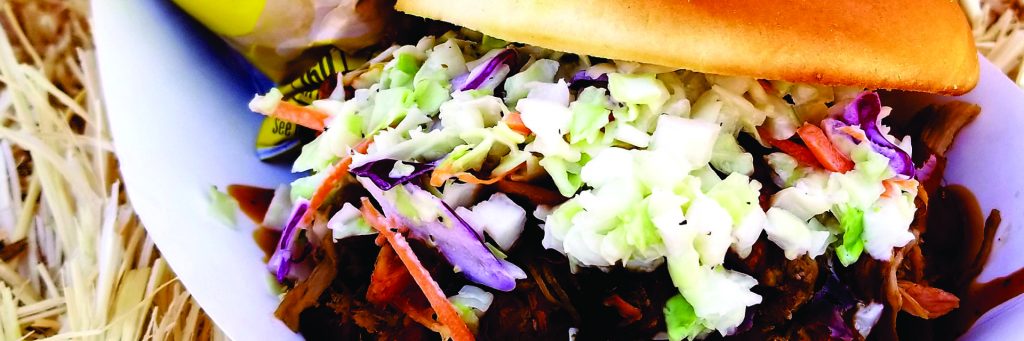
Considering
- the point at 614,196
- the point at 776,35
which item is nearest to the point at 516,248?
the point at 614,196

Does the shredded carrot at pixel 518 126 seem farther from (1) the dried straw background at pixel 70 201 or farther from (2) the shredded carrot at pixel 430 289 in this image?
(1) the dried straw background at pixel 70 201

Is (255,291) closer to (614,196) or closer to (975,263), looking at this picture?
(614,196)

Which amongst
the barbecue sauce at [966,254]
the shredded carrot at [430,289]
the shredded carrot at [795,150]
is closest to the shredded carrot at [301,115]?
the shredded carrot at [430,289]

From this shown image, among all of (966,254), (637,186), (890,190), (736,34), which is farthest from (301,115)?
(966,254)

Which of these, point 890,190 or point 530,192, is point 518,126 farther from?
point 890,190

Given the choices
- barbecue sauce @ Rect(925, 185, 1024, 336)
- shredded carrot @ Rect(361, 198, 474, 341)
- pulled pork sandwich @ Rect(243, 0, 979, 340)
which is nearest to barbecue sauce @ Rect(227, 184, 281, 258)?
pulled pork sandwich @ Rect(243, 0, 979, 340)

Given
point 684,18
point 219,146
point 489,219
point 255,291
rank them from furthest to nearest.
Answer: point 219,146
point 255,291
point 489,219
point 684,18
